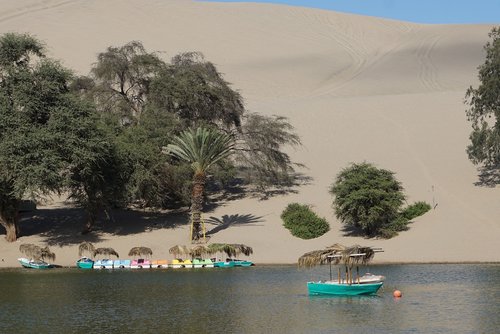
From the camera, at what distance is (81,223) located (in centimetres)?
5484

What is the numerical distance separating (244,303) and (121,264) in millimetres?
16616

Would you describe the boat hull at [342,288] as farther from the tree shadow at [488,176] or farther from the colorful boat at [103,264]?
the tree shadow at [488,176]

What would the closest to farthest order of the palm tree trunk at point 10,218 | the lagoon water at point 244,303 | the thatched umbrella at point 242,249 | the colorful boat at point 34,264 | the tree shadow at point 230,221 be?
the lagoon water at point 244,303 < the colorful boat at point 34,264 < the thatched umbrella at point 242,249 < the palm tree trunk at point 10,218 < the tree shadow at point 230,221

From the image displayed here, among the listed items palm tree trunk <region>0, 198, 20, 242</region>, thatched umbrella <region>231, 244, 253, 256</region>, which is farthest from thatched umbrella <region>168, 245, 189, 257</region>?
palm tree trunk <region>0, 198, 20, 242</region>

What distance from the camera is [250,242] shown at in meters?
49.6

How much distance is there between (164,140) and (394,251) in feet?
53.1

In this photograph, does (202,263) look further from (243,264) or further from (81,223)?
(81,223)

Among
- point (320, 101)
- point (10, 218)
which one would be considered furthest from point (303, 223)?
point (320, 101)

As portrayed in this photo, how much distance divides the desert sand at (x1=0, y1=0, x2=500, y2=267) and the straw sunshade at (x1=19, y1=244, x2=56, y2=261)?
5.89 feet

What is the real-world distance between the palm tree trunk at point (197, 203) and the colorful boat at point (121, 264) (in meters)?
5.12

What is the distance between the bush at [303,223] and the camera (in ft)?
164

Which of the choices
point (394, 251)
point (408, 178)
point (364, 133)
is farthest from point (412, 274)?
point (364, 133)

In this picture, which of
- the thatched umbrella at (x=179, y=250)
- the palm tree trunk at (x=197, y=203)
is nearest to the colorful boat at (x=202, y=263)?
the thatched umbrella at (x=179, y=250)

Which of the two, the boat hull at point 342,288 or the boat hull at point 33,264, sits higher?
the boat hull at point 33,264
